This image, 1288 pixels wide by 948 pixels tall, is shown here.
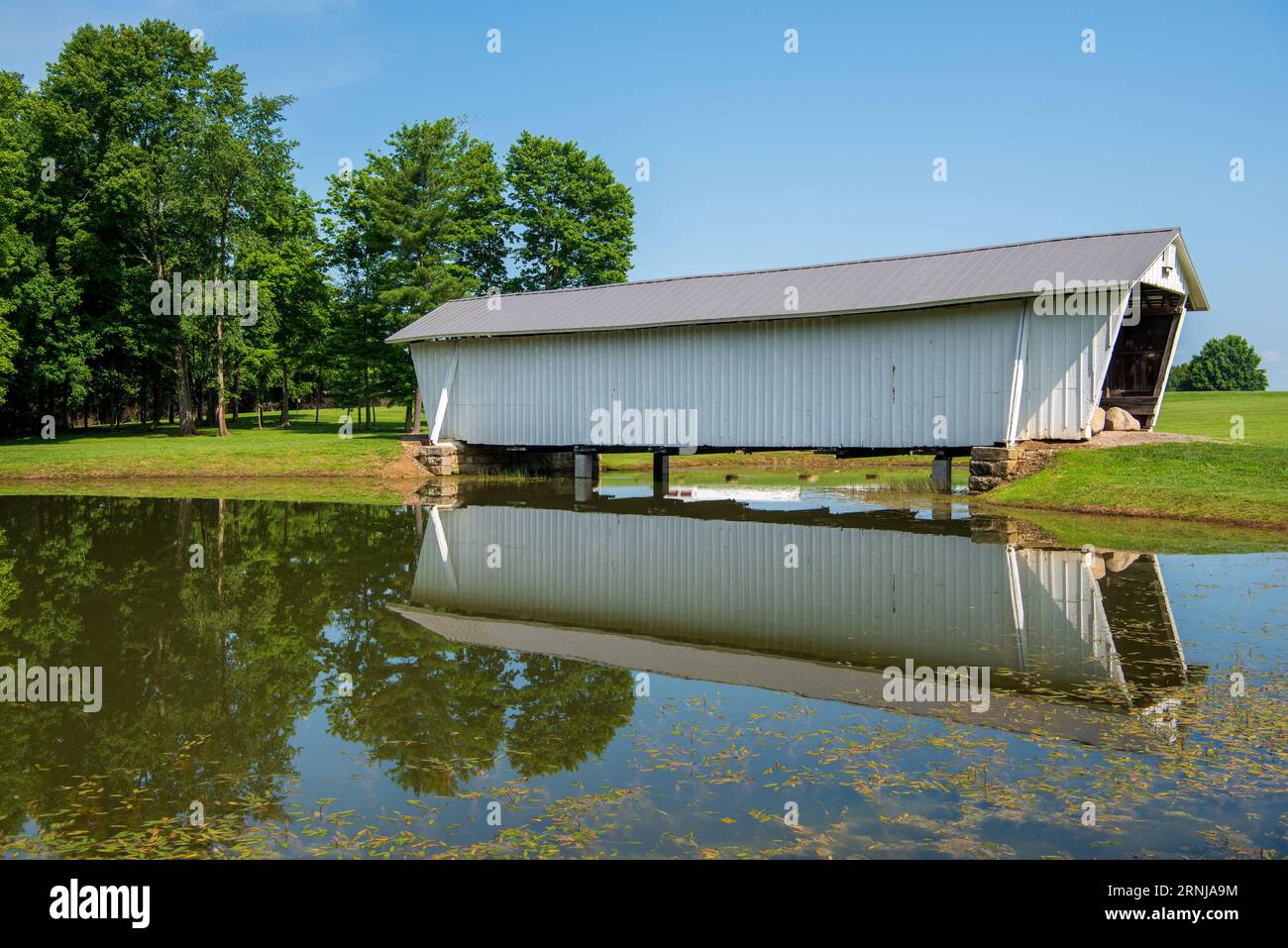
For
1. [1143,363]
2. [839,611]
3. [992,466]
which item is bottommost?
[839,611]

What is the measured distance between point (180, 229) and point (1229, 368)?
92.3 metres

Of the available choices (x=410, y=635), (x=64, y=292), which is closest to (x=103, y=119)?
(x=64, y=292)

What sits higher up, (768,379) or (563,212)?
(563,212)

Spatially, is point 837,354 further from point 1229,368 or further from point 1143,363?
point 1229,368

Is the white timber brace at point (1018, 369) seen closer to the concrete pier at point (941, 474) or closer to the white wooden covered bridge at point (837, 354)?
the white wooden covered bridge at point (837, 354)

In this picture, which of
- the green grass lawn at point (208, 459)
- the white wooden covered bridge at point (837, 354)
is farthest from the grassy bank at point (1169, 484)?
the green grass lawn at point (208, 459)

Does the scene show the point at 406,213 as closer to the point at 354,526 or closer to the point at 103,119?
the point at 103,119

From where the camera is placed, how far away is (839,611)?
10.8 m

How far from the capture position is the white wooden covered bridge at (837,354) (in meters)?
22.3

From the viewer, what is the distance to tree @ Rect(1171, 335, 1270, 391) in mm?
96375

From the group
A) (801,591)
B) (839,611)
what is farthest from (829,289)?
(839,611)

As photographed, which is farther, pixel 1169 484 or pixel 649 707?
pixel 1169 484

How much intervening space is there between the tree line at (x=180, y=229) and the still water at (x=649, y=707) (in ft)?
101
